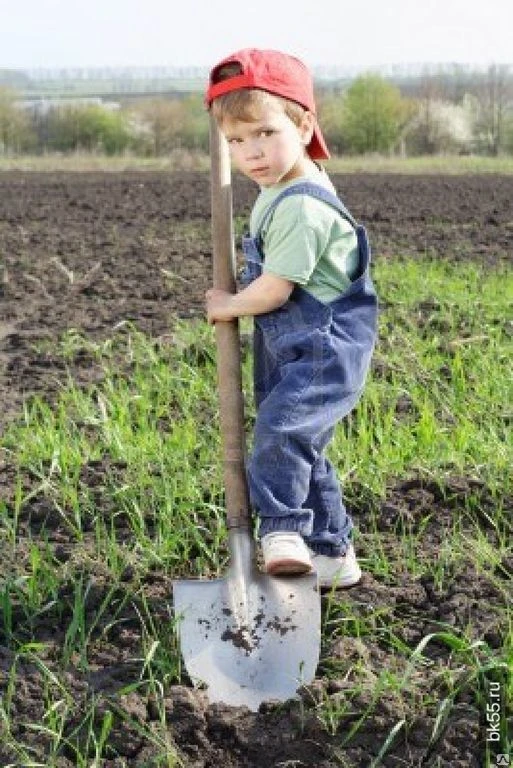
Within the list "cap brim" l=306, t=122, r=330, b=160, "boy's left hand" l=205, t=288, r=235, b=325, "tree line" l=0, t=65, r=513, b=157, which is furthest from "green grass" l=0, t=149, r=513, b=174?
"boy's left hand" l=205, t=288, r=235, b=325

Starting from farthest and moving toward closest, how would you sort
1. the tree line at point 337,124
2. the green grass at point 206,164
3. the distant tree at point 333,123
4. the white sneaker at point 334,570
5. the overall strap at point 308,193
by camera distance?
the distant tree at point 333,123 → the tree line at point 337,124 → the green grass at point 206,164 → the white sneaker at point 334,570 → the overall strap at point 308,193

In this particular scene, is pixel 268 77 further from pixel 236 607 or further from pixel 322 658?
pixel 322 658

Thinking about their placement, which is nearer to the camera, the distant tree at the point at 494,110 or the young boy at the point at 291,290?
the young boy at the point at 291,290

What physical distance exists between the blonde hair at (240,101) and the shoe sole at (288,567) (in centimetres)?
106

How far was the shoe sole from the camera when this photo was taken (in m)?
3.13

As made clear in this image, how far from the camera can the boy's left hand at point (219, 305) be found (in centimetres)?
323

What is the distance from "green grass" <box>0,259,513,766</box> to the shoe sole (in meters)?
0.17

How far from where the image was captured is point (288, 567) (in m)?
3.15

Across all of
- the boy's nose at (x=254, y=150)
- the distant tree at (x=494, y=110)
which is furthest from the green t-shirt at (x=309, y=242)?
the distant tree at (x=494, y=110)

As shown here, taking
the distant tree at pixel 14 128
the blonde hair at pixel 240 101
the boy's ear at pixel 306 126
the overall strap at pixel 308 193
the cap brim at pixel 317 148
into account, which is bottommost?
the distant tree at pixel 14 128

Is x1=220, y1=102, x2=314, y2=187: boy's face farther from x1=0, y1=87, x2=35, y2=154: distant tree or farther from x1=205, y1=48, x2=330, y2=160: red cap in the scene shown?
x1=0, y1=87, x2=35, y2=154: distant tree

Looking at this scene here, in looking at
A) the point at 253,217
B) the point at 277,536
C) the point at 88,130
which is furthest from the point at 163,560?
the point at 88,130

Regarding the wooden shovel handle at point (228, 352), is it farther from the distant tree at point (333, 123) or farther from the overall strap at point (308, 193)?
the distant tree at point (333, 123)

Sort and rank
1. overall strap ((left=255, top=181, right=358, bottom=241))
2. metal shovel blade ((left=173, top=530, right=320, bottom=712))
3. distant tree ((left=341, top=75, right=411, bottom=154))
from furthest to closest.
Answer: distant tree ((left=341, top=75, right=411, bottom=154)) → overall strap ((left=255, top=181, right=358, bottom=241)) → metal shovel blade ((left=173, top=530, right=320, bottom=712))
